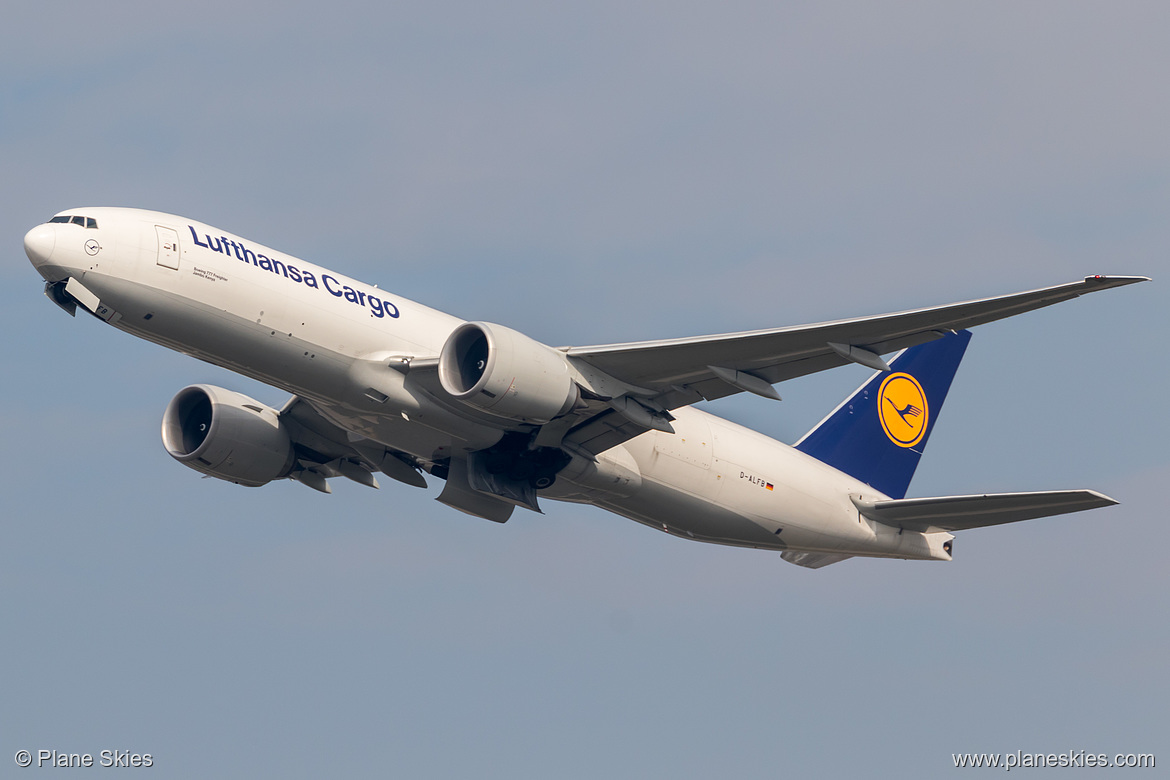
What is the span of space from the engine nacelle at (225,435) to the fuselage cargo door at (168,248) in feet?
24.3

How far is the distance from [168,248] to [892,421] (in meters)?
20.2

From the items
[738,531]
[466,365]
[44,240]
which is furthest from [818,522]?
[44,240]

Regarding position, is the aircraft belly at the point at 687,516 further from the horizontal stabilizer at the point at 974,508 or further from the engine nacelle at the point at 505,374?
the engine nacelle at the point at 505,374

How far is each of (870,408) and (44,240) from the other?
21666mm

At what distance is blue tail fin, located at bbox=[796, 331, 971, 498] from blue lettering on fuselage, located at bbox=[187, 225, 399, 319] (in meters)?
12.7

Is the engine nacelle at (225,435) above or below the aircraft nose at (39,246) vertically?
below

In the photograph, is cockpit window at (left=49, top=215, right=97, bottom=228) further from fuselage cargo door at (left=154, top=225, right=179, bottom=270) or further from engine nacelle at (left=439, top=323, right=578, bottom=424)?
engine nacelle at (left=439, top=323, right=578, bottom=424)

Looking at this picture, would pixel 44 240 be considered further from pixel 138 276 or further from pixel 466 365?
pixel 466 365

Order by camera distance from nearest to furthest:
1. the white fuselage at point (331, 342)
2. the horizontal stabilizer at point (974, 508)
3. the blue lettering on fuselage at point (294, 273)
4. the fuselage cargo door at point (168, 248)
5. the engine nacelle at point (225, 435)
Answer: the white fuselage at point (331, 342) < the fuselage cargo door at point (168, 248) < the blue lettering on fuselage at point (294, 273) < the horizontal stabilizer at point (974, 508) < the engine nacelle at point (225, 435)

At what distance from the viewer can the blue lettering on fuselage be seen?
28703 millimetres

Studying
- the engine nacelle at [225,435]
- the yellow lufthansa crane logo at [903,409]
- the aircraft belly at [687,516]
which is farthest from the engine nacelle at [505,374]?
the yellow lufthansa crane logo at [903,409]

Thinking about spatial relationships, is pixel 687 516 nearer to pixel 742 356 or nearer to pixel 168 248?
pixel 742 356

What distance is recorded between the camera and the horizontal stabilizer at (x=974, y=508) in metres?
30.8

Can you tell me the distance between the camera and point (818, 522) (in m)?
35.6
